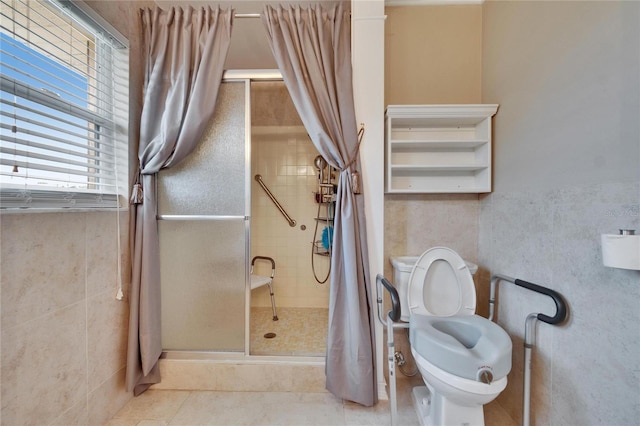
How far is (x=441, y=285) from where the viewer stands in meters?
1.44

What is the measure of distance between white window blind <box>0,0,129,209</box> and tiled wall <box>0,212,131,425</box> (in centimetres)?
14

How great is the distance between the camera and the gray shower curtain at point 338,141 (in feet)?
4.54

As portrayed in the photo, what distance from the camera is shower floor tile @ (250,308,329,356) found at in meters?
1.70

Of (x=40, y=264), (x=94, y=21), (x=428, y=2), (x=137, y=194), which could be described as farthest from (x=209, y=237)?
(x=428, y=2)

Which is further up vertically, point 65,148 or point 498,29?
point 498,29

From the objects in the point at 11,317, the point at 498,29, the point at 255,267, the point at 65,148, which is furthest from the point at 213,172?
the point at 498,29

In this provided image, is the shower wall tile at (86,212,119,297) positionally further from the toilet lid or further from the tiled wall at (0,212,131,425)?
the toilet lid

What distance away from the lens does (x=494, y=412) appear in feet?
4.56

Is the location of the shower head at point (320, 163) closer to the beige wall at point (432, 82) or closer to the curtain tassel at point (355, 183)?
the beige wall at point (432, 82)

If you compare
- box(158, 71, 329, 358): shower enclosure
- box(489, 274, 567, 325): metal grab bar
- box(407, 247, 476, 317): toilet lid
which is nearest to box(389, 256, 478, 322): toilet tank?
box(407, 247, 476, 317): toilet lid

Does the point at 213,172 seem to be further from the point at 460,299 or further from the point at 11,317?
the point at 460,299

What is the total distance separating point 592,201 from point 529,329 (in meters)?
0.67

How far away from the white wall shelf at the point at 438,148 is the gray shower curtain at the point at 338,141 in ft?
1.09

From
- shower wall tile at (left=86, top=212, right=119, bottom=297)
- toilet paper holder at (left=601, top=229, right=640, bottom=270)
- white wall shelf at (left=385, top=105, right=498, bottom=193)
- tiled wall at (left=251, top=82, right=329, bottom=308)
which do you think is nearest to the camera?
toilet paper holder at (left=601, top=229, right=640, bottom=270)
